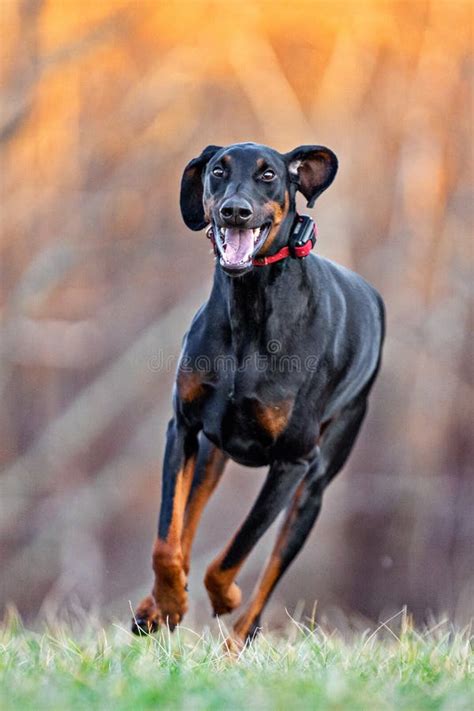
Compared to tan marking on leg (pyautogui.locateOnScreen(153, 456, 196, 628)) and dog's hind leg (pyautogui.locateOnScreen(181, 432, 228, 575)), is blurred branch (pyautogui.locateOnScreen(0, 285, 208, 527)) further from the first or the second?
tan marking on leg (pyautogui.locateOnScreen(153, 456, 196, 628))

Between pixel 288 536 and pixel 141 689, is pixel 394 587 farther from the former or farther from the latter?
pixel 141 689

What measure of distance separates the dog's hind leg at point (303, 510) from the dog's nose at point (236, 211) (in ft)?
4.12

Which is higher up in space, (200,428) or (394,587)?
(200,428)

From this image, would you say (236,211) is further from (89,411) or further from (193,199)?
(89,411)

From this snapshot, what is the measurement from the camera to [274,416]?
5.01 m

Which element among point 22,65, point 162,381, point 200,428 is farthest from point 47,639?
point 162,381

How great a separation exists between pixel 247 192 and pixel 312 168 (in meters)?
0.50

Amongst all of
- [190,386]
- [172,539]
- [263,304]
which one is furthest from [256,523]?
[263,304]

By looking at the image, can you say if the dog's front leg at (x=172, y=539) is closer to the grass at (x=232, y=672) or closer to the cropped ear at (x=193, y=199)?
the grass at (x=232, y=672)

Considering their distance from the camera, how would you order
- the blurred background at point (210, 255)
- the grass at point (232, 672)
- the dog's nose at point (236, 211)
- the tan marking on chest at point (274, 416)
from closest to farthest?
the grass at point (232, 672), the dog's nose at point (236, 211), the tan marking on chest at point (274, 416), the blurred background at point (210, 255)

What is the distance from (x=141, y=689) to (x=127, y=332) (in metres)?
14.0

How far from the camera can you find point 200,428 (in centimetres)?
513

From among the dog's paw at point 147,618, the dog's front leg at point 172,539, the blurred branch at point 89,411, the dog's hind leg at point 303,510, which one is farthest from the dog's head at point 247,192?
the blurred branch at point 89,411

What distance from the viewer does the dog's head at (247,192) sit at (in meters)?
4.78
